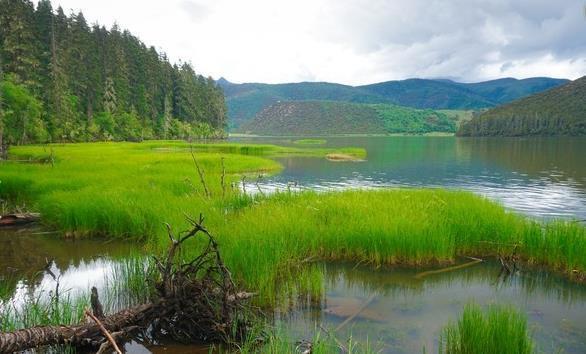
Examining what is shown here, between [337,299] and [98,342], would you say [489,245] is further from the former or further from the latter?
[98,342]

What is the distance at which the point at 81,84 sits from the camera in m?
70.1

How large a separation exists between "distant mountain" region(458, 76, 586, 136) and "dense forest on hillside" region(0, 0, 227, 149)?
123 metres

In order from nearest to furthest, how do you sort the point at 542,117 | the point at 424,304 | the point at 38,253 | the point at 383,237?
the point at 424,304, the point at 383,237, the point at 38,253, the point at 542,117

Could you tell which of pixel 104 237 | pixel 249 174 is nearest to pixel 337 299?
pixel 104 237

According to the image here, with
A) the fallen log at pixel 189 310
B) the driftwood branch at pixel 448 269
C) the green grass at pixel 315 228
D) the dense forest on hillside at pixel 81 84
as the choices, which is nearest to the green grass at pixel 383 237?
the green grass at pixel 315 228

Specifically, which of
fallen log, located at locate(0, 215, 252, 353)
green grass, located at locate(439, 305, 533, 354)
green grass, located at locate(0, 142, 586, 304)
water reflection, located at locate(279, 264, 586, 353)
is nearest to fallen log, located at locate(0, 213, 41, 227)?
green grass, located at locate(0, 142, 586, 304)

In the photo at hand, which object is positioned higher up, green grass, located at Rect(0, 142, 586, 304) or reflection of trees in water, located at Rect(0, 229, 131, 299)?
green grass, located at Rect(0, 142, 586, 304)

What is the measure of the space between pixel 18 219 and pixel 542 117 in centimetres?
18690

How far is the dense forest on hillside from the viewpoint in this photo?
51.3 metres

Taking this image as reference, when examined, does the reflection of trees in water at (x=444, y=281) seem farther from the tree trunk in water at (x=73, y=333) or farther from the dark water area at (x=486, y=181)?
the dark water area at (x=486, y=181)

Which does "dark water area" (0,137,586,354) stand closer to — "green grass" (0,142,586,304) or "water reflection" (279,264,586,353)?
"water reflection" (279,264,586,353)

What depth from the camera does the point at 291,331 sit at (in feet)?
24.6

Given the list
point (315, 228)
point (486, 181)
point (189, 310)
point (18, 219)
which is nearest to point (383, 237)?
point (315, 228)

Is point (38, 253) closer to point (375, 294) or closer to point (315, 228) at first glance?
point (315, 228)
